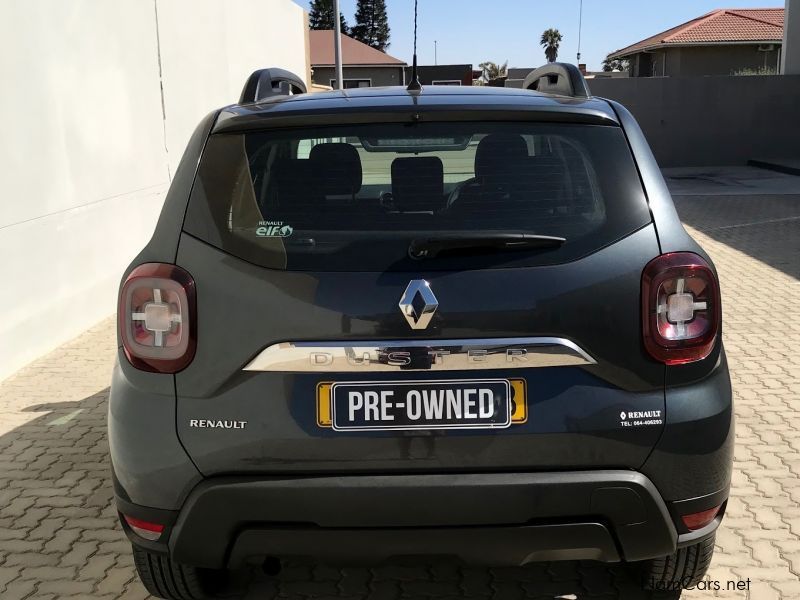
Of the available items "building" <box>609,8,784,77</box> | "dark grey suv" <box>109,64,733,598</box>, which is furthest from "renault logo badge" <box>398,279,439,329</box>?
"building" <box>609,8,784,77</box>

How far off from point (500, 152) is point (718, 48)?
132 feet

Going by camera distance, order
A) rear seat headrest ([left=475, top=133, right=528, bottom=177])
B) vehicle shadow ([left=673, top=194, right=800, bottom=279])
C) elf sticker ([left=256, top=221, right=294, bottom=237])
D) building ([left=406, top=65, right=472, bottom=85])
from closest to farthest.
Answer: elf sticker ([left=256, top=221, right=294, bottom=237]) < rear seat headrest ([left=475, top=133, right=528, bottom=177]) < vehicle shadow ([left=673, top=194, right=800, bottom=279]) < building ([left=406, top=65, right=472, bottom=85])

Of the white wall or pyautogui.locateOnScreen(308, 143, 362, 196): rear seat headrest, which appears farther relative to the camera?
the white wall

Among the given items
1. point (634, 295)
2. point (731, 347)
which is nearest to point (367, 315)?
point (634, 295)

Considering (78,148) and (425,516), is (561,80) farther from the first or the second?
(78,148)

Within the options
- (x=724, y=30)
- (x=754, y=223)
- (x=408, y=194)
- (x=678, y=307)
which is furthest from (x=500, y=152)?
(x=724, y=30)

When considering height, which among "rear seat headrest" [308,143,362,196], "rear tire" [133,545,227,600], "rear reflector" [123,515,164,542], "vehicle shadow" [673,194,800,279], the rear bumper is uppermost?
"rear seat headrest" [308,143,362,196]

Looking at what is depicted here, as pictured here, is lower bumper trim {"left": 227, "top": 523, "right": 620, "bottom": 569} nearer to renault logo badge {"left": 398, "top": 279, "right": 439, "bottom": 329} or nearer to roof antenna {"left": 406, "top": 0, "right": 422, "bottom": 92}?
renault logo badge {"left": 398, "top": 279, "right": 439, "bottom": 329}

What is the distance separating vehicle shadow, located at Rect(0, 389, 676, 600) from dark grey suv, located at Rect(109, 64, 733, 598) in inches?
10.6

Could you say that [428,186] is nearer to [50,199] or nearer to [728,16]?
[50,199]

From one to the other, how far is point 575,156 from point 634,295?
1.54 feet

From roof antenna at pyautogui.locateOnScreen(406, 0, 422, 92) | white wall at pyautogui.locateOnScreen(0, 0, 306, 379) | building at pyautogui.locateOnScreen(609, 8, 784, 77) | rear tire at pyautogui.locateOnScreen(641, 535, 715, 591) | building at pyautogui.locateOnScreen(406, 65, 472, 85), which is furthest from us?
building at pyautogui.locateOnScreen(406, 65, 472, 85)

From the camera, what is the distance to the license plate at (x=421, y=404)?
2.40m

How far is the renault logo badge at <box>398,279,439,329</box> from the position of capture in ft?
7.81
